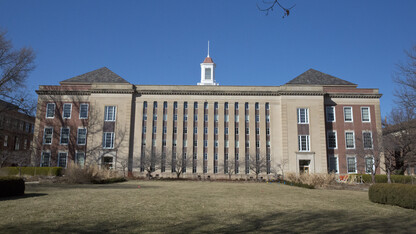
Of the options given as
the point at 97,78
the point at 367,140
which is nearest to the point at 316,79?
the point at 367,140

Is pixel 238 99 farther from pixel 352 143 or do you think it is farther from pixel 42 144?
pixel 42 144

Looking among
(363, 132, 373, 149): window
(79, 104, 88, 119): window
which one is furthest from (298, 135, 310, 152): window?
(79, 104, 88, 119): window

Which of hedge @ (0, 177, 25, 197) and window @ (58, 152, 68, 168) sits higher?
window @ (58, 152, 68, 168)

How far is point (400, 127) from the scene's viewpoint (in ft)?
133

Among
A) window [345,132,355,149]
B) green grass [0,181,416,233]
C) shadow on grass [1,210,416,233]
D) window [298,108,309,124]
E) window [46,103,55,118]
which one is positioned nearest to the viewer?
shadow on grass [1,210,416,233]

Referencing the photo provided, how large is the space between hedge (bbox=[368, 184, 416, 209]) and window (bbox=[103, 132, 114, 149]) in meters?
39.5

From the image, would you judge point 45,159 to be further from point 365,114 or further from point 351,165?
point 365,114

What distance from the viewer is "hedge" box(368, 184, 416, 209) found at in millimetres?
13578

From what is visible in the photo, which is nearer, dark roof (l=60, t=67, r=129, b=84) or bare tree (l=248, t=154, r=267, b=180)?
bare tree (l=248, t=154, r=267, b=180)

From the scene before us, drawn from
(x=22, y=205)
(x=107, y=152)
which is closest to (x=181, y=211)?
(x=22, y=205)

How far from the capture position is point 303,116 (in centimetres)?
4862

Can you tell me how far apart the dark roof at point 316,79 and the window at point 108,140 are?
99.4 ft

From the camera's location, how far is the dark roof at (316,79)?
52.7 metres

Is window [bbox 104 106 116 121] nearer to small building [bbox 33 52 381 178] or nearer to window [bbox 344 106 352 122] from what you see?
small building [bbox 33 52 381 178]
